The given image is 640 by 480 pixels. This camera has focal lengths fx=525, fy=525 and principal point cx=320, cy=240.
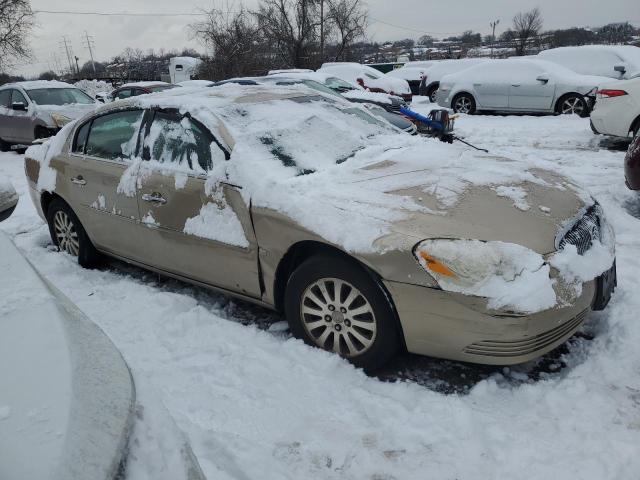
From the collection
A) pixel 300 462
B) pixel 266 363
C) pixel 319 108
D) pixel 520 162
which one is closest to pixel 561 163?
pixel 520 162

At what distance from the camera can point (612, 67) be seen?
43.5 ft

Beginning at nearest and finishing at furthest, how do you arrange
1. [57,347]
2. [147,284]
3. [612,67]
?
[57,347] → [147,284] → [612,67]

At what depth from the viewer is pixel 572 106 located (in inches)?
479

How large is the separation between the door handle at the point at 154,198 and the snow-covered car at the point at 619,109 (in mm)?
7366

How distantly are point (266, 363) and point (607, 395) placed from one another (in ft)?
5.83

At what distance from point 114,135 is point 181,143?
92 centimetres

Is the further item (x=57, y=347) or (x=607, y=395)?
(x=607, y=395)

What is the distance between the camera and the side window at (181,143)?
3.41 metres

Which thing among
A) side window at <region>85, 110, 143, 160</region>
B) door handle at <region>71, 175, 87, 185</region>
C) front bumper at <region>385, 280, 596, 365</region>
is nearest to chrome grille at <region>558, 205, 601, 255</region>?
front bumper at <region>385, 280, 596, 365</region>

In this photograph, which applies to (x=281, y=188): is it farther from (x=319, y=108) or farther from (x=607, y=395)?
(x=607, y=395)

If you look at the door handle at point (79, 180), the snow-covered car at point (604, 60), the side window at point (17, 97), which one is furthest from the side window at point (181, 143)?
the snow-covered car at point (604, 60)

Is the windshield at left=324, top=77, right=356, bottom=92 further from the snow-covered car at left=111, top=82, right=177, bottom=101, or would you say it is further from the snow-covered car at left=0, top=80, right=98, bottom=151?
the snow-covered car at left=0, top=80, right=98, bottom=151

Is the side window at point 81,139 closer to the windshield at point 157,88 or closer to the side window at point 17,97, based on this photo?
the side window at point 17,97

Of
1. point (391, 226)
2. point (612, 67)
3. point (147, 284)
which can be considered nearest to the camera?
point (391, 226)
